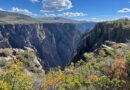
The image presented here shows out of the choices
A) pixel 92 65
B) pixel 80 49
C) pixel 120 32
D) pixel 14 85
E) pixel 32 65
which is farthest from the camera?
pixel 80 49

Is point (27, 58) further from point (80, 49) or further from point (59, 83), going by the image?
point (80, 49)

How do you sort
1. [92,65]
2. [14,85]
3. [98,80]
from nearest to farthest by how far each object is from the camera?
[14,85]
[98,80]
[92,65]

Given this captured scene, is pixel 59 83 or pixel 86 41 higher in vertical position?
pixel 59 83

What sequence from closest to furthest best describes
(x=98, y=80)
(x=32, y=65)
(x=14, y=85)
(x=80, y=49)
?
1. (x=14, y=85)
2. (x=98, y=80)
3. (x=32, y=65)
4. (x=80, y=49)

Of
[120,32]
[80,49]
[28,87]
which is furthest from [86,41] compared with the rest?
[28,87]

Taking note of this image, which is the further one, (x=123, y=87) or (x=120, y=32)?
(x=120, y=32)

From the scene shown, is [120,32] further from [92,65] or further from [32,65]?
[92,65]

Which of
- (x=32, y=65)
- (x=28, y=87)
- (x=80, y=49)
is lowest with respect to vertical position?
(x=80, y=49)

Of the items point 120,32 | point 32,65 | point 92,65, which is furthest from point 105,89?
point 120,32

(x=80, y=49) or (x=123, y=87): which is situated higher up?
(x=123, y=87)
